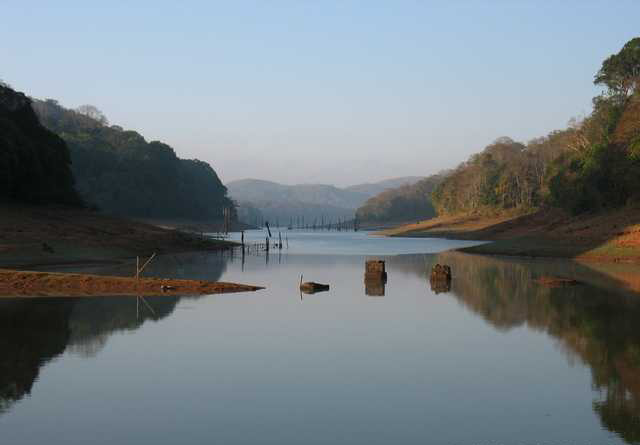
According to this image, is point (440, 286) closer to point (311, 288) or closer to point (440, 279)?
point (440, 279)

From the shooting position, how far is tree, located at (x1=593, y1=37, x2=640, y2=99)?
122188 millimetres

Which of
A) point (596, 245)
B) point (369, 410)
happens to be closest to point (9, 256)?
point (369, 410)

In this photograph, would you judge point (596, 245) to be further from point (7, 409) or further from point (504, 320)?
point (7, 409)

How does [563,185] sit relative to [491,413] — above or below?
above

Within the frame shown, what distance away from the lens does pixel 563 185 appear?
363 feet

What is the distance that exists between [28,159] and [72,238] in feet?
77.2

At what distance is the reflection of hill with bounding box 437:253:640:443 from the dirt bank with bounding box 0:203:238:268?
107 ft

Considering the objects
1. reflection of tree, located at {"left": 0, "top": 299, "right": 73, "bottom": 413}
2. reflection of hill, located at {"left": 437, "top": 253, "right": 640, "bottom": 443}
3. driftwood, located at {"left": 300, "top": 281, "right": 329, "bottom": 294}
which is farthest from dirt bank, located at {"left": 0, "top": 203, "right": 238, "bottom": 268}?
reflection of hill, located at {"left": 437, "top": 253, "right": 640, "bottom": 443}

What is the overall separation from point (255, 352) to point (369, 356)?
3.98 meters

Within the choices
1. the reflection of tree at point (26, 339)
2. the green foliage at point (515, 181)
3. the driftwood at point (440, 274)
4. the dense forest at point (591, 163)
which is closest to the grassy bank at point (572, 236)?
the dense forest at point (591, 163)

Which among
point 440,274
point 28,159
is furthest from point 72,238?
point 440,274

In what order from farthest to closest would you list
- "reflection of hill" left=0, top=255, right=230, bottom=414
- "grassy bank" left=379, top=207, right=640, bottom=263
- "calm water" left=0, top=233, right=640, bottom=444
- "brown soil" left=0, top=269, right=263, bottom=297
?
"grassy bank" left=379, top=207, right=640, bottom=263
"brown soil" left=0, top=269, right=263, bottom=297
"reflection of hill" left=0, top=255, right=230, bottom=414
"calm water" left=0, top=233, right=640, bottom=444

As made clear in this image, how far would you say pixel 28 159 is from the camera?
310 feet

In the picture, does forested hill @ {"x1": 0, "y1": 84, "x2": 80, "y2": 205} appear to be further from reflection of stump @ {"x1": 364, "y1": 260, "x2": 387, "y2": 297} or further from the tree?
the tree
